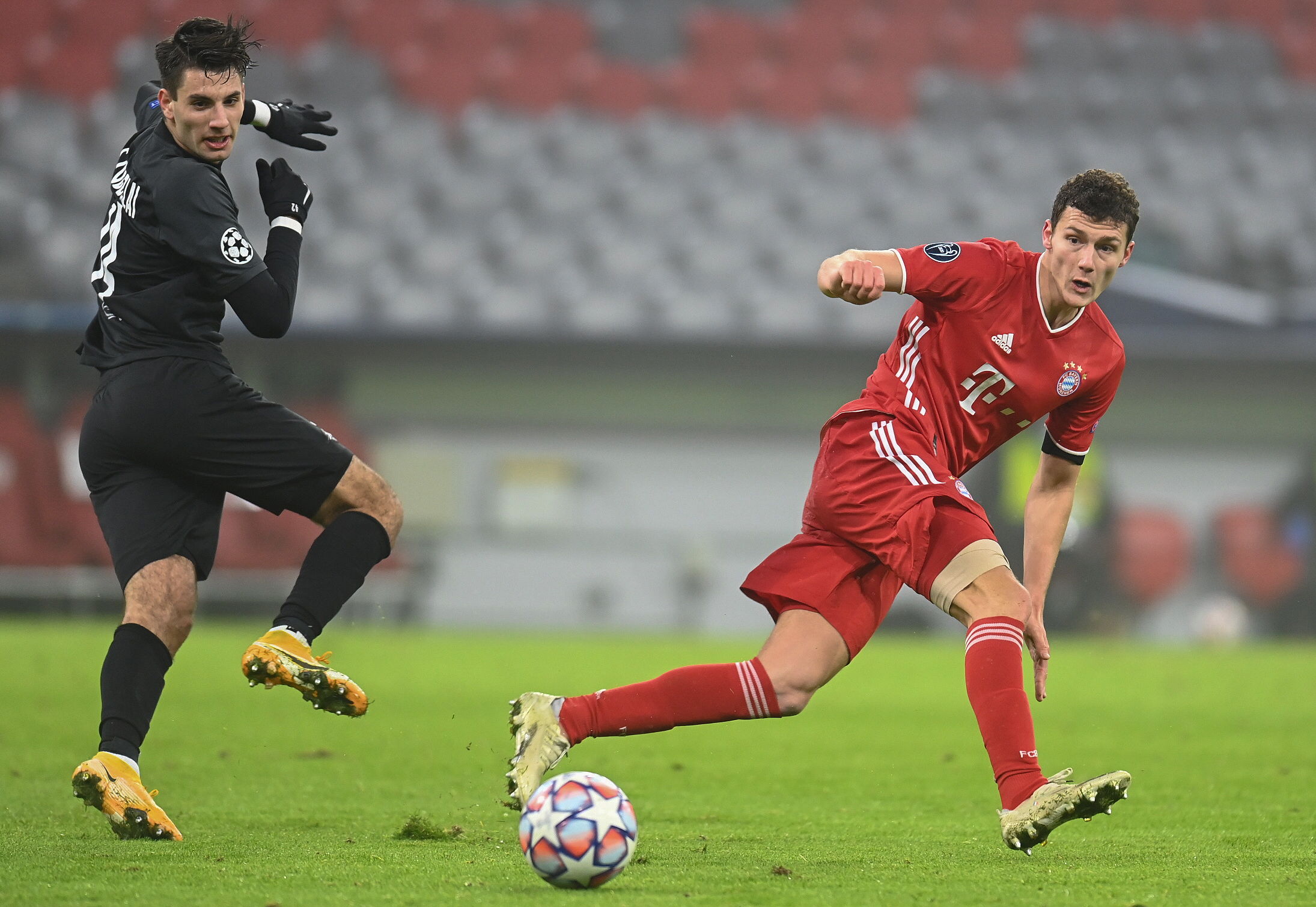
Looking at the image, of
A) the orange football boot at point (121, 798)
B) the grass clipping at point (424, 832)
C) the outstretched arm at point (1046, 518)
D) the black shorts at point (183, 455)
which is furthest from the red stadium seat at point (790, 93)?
the orange football boot at point (121, 798)

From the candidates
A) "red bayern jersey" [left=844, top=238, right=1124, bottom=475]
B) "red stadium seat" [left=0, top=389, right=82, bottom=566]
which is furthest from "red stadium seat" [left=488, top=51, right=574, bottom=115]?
"red bayern jersey" [left=844, top=238, right=1124, bottom=475]

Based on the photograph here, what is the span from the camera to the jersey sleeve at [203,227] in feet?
13.2

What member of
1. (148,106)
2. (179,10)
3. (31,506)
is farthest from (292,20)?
(148,106)

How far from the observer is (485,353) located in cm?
1767

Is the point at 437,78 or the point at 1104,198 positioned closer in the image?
the point at 1104,198

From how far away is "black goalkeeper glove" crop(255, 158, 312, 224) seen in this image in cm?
436

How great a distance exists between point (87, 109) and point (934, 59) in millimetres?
11101

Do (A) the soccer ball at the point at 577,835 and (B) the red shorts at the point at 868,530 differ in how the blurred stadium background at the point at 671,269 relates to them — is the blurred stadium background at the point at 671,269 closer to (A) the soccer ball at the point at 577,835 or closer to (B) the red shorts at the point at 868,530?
(B) the red shorts at the point at 868,530

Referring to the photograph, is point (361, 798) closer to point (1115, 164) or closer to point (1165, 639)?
point (1165, 639)

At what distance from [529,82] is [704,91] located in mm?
2349

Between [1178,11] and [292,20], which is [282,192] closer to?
[292,20]

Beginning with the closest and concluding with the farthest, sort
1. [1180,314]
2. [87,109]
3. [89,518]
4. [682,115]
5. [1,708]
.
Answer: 1. [1,708]
2. [89,518]
3. [1180,314]
4. [87,109]
5. [682,115]

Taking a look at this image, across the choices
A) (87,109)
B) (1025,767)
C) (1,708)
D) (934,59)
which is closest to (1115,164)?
(934,59)

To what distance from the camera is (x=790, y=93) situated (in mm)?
20719
